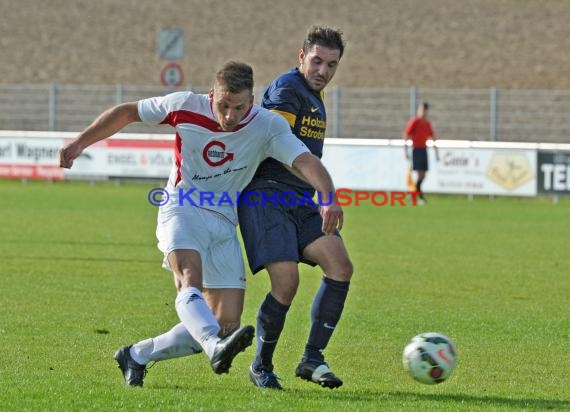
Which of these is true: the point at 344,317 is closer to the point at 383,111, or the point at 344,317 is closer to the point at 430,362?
the point at 430,362

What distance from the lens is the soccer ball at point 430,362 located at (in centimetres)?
704

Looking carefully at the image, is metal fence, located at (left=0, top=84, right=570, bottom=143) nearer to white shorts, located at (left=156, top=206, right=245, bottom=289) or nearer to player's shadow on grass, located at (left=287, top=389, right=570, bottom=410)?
white shorts, located at (left=156, top=206, right=245, bottom=289)

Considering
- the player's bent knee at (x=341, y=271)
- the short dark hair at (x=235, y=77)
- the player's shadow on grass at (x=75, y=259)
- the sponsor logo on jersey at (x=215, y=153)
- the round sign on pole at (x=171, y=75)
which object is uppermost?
the round sign on pole at (x=171, y=75)

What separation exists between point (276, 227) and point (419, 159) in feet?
54.7

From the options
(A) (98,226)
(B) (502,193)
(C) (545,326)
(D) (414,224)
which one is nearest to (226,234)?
(C) (545,326)

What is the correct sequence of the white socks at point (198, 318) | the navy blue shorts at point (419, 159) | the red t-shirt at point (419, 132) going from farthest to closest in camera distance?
the red t-shirt at point (419, 132) < the navy blue shorts at point (419, 159) < the white socks at point (198, 318)

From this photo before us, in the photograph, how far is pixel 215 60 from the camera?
4375 centimetres

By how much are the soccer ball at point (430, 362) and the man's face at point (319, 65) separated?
1.69 metres

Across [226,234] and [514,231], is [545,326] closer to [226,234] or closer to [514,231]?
[226,234]

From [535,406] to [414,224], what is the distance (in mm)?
13072

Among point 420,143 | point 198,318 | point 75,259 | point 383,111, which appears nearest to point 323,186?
point 198,318

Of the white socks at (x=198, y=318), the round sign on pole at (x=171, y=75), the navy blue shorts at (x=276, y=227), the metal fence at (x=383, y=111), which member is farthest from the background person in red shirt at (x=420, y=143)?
Answer: the white socks at (x=198, y=318)

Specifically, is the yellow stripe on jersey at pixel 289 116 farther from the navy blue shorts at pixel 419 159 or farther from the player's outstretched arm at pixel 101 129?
the navy blue shorts at pixel 419 159

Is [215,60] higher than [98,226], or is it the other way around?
[215,60]
